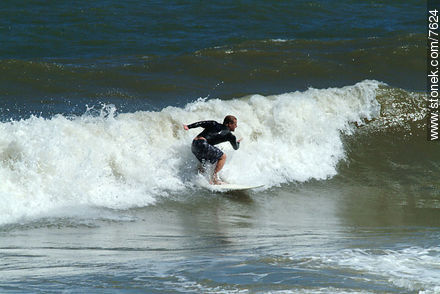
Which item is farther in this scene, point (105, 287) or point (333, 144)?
point (333, 144)

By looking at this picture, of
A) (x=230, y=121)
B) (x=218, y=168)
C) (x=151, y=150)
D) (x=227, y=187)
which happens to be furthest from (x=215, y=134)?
(x=151, y=150)

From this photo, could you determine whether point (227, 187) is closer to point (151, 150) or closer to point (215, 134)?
point (215, 134)

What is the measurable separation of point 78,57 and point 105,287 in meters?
13.1

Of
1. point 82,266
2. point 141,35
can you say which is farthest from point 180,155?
point 141,35

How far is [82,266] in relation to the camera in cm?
595

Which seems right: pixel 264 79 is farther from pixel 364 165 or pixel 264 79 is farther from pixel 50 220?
pixel 50 220

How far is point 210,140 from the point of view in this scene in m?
10.5

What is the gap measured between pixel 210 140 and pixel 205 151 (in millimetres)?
210

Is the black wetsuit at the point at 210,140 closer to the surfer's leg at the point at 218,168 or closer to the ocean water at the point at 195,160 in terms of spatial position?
the surfer's leg at the point at 218,168

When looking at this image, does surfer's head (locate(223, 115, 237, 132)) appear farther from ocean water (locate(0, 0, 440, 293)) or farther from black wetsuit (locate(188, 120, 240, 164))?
ocean water (locate(0, 0, 440, 293))

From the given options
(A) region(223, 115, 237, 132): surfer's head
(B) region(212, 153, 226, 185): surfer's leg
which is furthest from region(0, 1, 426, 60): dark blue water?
(B) region(212, 153, 226, 185): surfer's leg

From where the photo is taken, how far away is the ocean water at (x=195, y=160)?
5.96m

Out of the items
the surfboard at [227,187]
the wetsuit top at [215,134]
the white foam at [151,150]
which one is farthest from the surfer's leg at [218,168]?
the white foam at [151,150]

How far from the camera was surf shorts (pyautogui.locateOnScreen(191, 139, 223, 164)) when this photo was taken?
10352 millimetres
